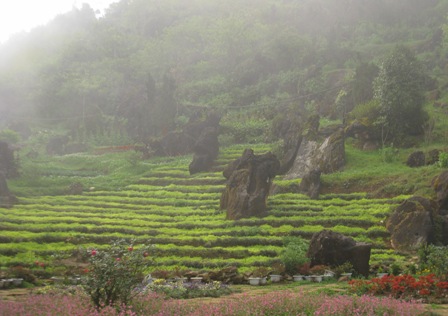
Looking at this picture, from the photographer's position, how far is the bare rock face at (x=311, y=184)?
29873 mm

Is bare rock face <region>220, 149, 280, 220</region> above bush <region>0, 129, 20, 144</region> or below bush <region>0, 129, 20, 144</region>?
below

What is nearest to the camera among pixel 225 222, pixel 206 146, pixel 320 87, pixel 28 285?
pixel 28 285

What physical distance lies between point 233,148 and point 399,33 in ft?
142

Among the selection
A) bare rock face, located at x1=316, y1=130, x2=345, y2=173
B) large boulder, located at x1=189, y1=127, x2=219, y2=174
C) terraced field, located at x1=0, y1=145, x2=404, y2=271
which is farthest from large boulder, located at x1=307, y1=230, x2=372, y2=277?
large boulder, located at x1=189, y1=127, x2=219, y2=174

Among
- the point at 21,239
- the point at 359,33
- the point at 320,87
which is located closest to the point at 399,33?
the point at 359,33

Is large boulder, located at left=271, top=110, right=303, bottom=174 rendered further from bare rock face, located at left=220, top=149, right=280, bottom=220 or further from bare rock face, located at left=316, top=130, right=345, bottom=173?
bare rock face, located at left=220, top=149, right=280, bottom=220

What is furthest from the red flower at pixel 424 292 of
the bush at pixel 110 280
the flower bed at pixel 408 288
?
the bush at pixel 110 280

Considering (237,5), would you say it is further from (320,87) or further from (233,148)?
(233,148)

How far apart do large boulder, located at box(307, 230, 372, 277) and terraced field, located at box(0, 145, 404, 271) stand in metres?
2.34

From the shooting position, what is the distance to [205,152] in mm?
40531

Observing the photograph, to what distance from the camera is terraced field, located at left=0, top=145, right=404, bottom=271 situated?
21.3 m

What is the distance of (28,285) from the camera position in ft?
51.8

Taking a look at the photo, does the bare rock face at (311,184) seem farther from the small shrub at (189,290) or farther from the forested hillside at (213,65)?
the forested hillside at (213,65)

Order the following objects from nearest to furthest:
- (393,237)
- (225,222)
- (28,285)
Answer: (28,285), (393,237), (225,222)
